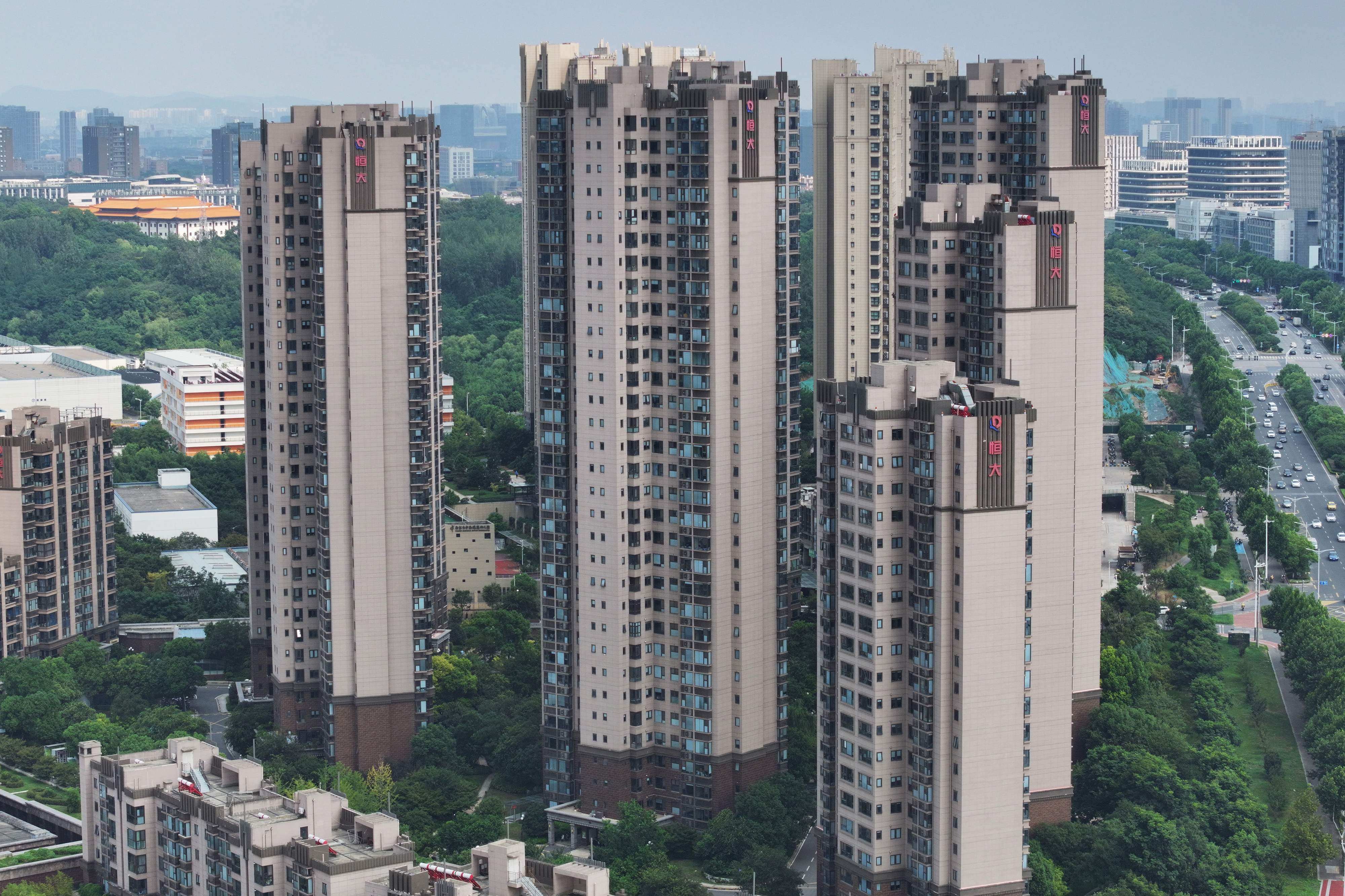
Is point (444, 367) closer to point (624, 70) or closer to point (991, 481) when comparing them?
point (624, 70)

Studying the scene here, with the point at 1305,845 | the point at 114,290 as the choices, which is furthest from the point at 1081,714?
the point at 114,290

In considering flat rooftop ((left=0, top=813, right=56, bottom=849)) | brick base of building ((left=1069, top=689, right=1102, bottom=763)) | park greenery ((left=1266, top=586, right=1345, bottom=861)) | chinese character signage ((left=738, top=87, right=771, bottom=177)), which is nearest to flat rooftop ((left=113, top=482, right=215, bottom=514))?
flat rooftop ((left=0, top=813, right=56, bottom=849))

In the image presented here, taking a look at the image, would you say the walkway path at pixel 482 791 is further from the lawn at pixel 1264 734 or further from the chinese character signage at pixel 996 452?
A: the lawn at pixel 1264 734

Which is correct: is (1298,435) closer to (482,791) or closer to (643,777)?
(482,791)

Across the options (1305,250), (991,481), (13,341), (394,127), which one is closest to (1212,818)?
(991,481)

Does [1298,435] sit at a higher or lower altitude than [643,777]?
higher

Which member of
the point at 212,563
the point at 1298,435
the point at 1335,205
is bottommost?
the point at 212,563
